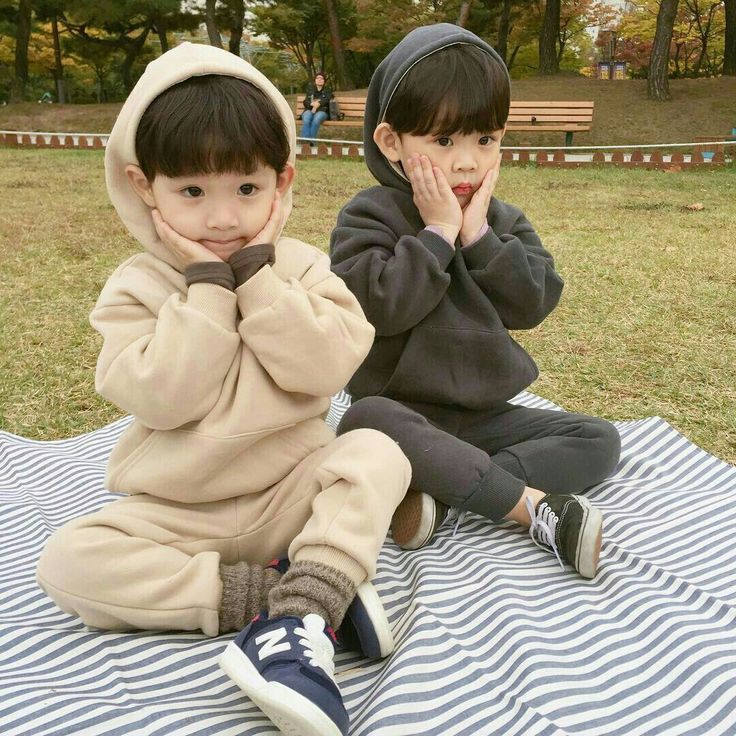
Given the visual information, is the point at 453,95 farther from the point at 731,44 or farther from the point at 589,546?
the point at 731,44

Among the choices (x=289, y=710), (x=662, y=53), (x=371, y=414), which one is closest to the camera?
(x=289, y=710)

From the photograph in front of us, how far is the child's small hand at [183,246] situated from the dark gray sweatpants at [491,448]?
0.74m

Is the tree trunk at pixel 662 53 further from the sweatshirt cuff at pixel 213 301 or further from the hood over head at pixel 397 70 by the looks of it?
the sweatshirt cuff at pixel 213 301

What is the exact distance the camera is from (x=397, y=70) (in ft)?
7.89

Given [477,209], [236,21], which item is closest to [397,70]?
[477,209]

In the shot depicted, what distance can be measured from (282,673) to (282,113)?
1276 mm

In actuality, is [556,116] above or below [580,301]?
above

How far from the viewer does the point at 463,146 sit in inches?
92.4

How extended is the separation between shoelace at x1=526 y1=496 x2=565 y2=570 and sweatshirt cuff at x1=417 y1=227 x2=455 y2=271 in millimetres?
706

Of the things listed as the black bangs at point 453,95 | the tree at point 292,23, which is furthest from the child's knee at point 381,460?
the tree at point 292,23

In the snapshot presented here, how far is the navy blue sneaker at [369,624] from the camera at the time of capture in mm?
1705

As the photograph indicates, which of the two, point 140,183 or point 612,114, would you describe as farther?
point 612,114

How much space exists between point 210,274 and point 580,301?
11.6 ft

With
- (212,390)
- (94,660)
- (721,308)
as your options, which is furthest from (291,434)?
(721,308)
